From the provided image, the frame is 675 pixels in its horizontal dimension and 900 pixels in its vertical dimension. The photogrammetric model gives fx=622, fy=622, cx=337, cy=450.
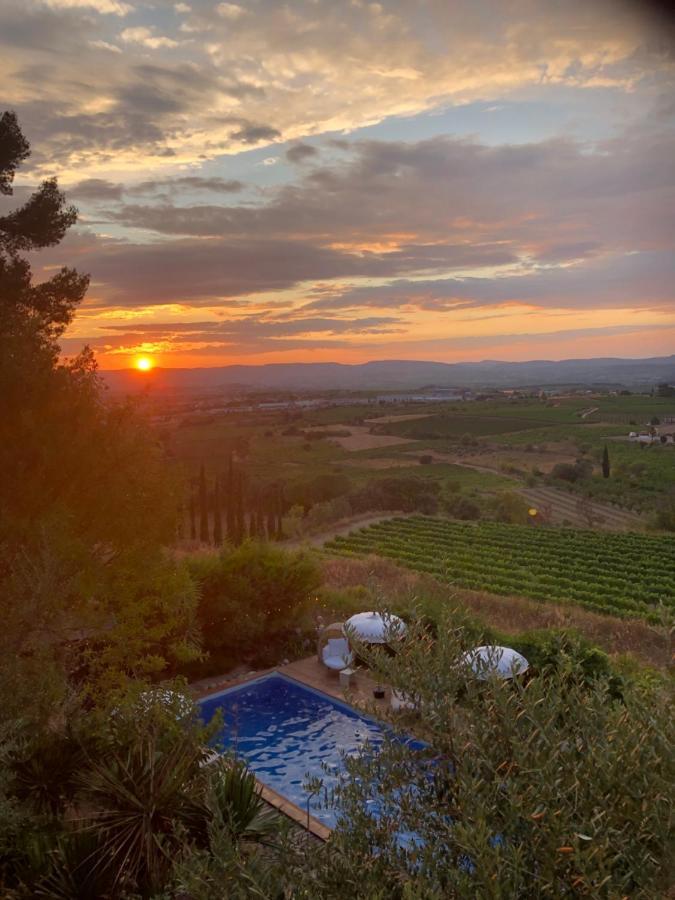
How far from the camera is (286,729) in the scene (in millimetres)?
14062

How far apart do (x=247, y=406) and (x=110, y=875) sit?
12277 centimetres

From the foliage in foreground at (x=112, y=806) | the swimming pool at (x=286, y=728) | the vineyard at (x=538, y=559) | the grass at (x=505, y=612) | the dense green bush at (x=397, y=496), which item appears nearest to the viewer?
the foliage in foreground at (x=112, y=806)

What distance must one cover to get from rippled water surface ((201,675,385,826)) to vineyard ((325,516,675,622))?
976 centimetres

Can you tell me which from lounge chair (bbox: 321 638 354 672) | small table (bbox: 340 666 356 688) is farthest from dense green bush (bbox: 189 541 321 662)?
small table (bbox: 340 666 356 688)

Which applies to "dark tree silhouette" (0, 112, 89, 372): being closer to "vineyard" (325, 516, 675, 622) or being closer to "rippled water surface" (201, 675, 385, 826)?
"rippled water surface" (201, 675, 385, 826)

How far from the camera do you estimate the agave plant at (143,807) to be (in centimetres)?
691

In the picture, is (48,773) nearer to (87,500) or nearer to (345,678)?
(87,500)

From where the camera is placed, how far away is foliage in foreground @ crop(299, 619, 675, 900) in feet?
9.09

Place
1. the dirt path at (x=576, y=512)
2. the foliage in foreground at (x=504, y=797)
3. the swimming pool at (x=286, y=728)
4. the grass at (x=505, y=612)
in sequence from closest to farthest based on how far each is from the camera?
the foliage in foreground at (x=504, y=797)
the swimming pool at (x=286, y=728)
the grass at (x=505, y=612)
the dirt path at (x=576, y=512)

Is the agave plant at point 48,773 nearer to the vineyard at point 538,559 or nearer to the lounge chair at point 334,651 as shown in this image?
the lounge chair at point 334,651

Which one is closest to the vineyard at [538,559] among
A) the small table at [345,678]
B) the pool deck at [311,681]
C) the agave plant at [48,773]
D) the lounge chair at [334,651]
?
the lounge chair at [334,651]

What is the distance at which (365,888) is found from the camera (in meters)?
3.28

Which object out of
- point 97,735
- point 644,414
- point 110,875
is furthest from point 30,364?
point 644,414

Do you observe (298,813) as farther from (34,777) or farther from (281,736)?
(34,777)
